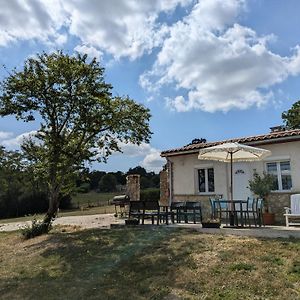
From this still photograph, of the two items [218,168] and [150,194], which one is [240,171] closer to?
[218,168]

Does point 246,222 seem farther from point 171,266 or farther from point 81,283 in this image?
point 81,283

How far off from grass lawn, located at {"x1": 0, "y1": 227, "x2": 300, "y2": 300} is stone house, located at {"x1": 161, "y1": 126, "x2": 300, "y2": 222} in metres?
5.51

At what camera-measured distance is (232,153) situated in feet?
42.4

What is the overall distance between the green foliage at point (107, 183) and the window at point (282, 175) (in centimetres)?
4396

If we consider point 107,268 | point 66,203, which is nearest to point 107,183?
point 66,203

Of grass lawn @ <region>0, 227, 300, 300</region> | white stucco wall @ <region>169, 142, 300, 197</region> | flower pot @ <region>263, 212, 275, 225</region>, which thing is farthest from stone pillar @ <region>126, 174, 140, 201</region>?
grass lawn @ <region>0, 227, 300, 300</region>

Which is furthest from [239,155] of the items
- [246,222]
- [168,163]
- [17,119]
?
[17,119]

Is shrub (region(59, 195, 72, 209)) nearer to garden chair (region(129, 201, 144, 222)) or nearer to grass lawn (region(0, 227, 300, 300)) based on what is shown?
garden chair (region(129, 201, 144, 222))

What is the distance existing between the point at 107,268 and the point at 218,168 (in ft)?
31.5

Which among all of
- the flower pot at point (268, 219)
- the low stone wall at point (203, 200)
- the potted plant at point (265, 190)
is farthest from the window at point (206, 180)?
the flower pot at point (268, 219)

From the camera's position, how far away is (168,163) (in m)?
19.5

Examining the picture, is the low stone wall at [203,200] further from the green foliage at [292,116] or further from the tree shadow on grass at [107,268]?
the green foliage at [292,116]

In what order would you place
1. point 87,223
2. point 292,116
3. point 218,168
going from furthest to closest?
point 292,116
point 87,223
point 218,168

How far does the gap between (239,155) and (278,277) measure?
22.8 ft
